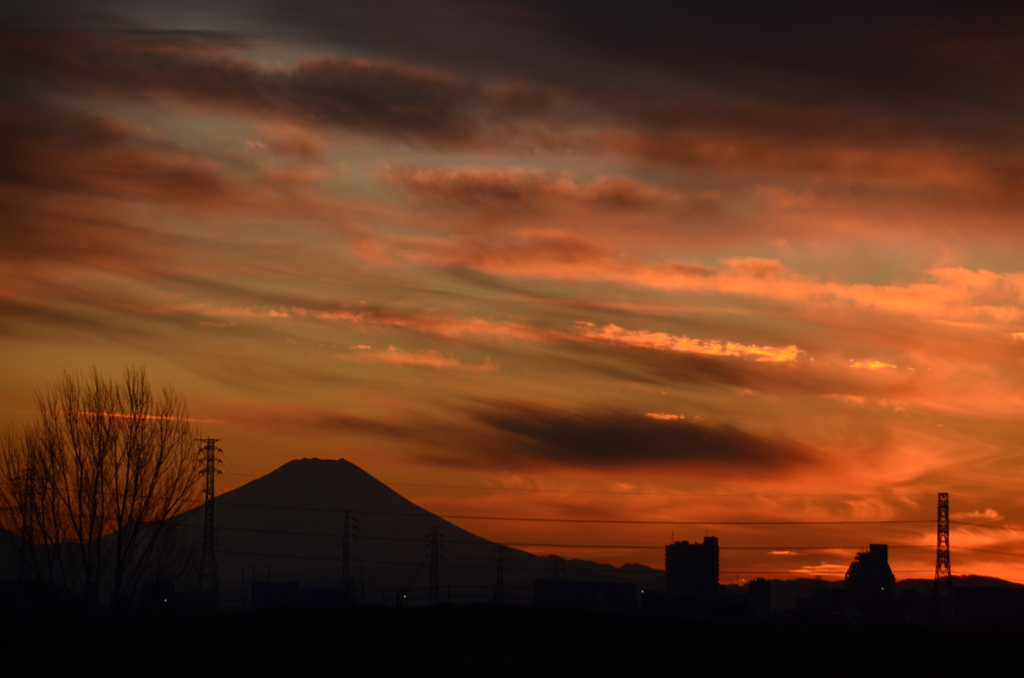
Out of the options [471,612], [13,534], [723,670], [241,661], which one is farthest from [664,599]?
[13,534]

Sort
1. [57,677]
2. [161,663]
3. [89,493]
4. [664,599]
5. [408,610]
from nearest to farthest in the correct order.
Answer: [57,677]
[161,663]
[89,493]
[408,610]
[664,599]

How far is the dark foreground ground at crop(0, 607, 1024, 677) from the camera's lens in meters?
53.7

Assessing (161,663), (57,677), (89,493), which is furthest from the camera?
(89,493)

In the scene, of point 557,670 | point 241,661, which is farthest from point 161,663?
point 557,670

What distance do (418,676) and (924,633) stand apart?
32.5 m

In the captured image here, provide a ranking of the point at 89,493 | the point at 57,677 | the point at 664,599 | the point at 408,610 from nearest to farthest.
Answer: the point at 57,677
the point at 89,493
the point at 408,610
the point at 664,599

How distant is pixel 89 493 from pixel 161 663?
39.2 feet

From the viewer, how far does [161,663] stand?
54844mm

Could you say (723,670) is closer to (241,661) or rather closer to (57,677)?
→ (241,661)

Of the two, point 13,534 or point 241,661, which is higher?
point 13,534

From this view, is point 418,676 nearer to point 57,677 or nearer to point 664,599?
point 57,677

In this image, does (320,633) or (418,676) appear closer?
(418,676)

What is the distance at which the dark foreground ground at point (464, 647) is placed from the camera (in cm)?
5366

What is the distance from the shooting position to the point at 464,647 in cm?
6109
